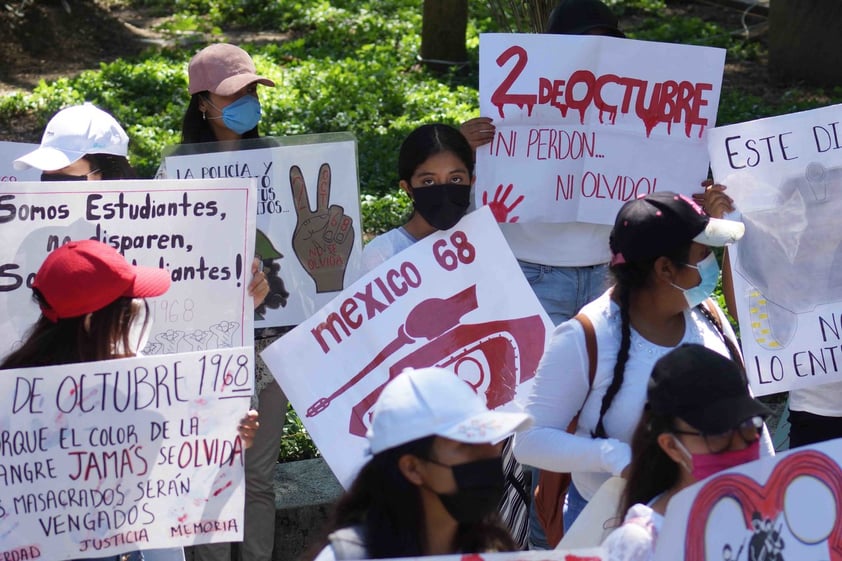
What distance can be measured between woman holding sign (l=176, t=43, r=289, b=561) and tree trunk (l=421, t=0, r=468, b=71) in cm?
607

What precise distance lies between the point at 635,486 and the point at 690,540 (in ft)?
0.92

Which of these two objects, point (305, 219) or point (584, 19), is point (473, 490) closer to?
point (305, 219)

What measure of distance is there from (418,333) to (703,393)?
1.56 meters

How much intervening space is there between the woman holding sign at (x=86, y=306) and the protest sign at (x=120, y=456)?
63 millimetres

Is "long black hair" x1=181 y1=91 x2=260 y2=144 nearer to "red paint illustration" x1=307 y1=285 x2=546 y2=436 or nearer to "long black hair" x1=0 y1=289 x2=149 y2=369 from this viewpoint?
"red paint illustration" x1=307 y1=285 x2=546 y2=436

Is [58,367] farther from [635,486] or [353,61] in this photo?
[353,61]

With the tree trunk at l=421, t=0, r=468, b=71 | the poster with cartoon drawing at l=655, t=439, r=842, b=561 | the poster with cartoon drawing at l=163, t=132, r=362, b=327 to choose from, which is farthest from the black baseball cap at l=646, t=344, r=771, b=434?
the tree trunk at l=421, t=0, r=468, b=71

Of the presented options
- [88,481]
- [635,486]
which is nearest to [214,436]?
[88,481]

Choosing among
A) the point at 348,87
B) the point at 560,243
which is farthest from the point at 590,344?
the point at 348,87

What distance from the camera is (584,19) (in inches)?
195

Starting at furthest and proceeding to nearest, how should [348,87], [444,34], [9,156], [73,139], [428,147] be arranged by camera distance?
[444,34], [348,87], [9,156], [73,139], [428,147]

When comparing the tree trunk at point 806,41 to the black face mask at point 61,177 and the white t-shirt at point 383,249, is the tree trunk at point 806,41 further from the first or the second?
the black face mask at point 61,177

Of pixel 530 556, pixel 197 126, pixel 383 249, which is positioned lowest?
pixel 530 556

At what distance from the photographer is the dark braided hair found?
3.29 metres
